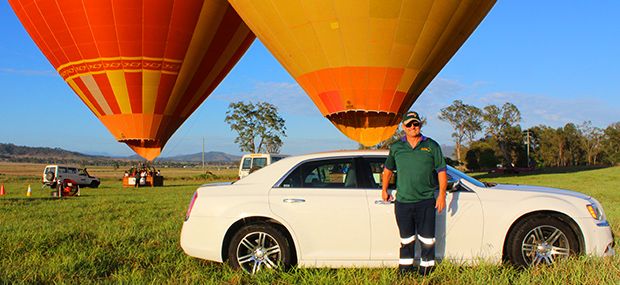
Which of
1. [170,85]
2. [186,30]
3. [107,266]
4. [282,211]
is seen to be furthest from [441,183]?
[170,85]

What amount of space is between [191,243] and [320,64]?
1399 cm

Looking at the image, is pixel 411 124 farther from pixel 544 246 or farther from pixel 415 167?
pixel 544 246

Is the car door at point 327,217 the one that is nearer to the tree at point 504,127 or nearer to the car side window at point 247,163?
the car side window at point 247,163

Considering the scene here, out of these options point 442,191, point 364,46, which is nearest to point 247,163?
point 364,46

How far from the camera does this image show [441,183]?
5.58 m

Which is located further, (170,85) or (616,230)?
(170,85)

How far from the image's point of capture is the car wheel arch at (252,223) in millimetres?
5924

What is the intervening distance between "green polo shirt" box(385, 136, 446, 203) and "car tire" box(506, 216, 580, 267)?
3.29 feet

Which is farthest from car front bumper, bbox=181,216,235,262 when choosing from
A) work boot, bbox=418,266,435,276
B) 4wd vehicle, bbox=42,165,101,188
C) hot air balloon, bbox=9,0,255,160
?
4wd vehicle, bbox=42,165,101,188

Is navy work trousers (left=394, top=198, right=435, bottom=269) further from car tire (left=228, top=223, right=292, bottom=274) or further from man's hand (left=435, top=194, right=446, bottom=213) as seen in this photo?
car tire (left=228, top=223, right=292, bottom=274)

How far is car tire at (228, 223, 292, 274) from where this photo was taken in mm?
5871

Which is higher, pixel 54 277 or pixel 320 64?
pixel 320 64

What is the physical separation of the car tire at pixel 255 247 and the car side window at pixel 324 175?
0.57 metres

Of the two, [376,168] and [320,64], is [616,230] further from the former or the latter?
[320,64]
